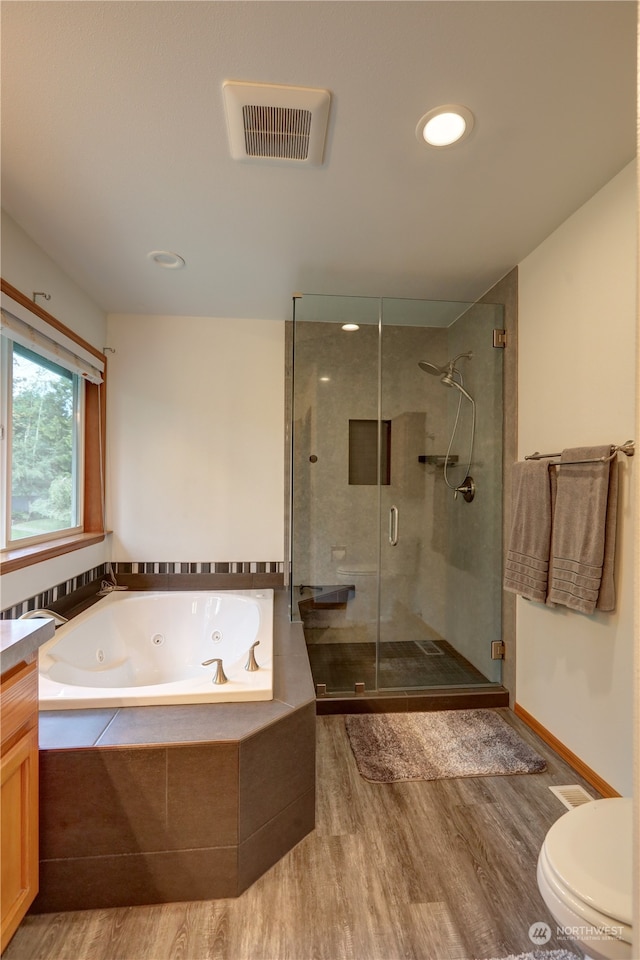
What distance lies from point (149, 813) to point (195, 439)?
2.31 metres

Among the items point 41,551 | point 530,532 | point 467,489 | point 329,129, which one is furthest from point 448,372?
point 41,551

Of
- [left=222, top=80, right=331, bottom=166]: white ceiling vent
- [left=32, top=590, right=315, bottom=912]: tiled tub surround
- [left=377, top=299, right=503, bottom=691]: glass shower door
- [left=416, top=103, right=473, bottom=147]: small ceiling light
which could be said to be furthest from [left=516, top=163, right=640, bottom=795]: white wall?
[left=32, top=590, right=315, bottom=912]: tiled tub surround

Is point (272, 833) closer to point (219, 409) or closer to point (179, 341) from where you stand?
point (219, 409)

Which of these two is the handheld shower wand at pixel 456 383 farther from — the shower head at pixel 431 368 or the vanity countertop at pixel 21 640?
the vanity countertop at pixel 21 640

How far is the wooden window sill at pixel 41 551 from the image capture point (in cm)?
195

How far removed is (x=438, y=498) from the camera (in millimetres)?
2955

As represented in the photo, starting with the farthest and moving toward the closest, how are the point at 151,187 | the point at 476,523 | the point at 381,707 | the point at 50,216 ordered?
1. the point at 476,523
2. the point at 381,707
3. the point at 50,216
4. the point at 151,187

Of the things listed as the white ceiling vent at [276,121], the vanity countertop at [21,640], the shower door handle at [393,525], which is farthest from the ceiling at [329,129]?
the vanity countertop at [21,640]

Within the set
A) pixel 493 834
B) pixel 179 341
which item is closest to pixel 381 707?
pixel 493 834

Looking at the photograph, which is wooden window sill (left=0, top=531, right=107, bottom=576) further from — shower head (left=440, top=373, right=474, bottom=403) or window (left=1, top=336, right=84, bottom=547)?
shower head (left=440, top=373, right=474, bottom=403)

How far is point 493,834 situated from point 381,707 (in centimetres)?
95

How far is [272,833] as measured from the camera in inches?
58.1

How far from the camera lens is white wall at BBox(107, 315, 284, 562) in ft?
10.3

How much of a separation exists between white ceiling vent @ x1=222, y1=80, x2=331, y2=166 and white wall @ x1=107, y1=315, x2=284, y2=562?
171 centimetres
